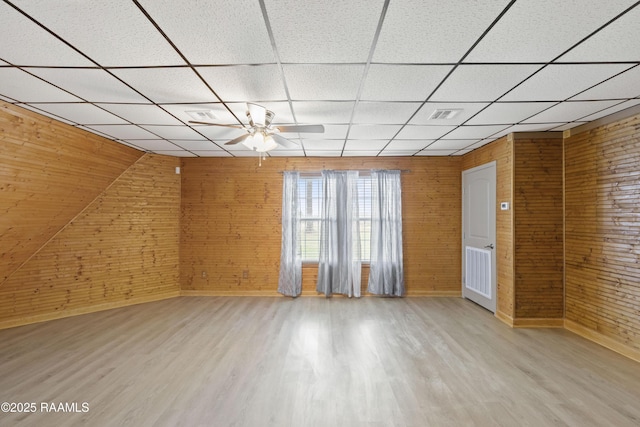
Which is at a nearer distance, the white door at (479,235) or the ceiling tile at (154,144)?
the ceiling tile at (154,144)

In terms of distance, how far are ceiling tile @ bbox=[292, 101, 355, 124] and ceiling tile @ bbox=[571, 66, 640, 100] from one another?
2099 mm

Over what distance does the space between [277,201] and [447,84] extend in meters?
3.70

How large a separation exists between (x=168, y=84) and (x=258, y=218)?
328 centimetres

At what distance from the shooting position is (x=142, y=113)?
9.70 ft

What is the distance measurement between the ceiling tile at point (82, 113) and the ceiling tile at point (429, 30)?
113 inches

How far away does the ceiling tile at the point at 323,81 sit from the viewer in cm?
207

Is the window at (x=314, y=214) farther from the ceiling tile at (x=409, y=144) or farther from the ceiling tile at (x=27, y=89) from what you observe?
the ceiling tile at (x=27, y=89)

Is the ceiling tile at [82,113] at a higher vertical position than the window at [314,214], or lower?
higher

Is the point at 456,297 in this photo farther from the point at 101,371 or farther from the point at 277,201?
the point at 101,371

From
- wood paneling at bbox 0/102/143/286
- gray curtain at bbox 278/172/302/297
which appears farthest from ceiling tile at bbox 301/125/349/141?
wood paneling at bbox 0/102/143/286

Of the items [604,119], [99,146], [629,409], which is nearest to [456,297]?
[629,409]

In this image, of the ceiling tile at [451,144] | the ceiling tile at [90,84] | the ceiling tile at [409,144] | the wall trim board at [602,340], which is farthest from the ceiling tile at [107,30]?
the wall trim board at [602,340]

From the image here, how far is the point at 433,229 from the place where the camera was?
532 cm

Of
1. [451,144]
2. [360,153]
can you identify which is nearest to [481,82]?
[451,144]
